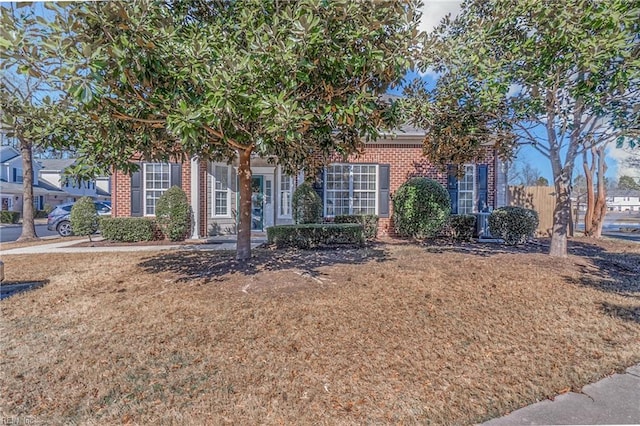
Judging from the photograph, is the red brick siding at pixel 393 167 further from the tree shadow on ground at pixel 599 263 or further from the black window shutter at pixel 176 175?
the tree shadow on ground at pixel 599 263

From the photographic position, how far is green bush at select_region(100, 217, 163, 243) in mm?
10258

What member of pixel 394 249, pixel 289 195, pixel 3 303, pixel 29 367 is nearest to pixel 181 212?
pixel 289 195

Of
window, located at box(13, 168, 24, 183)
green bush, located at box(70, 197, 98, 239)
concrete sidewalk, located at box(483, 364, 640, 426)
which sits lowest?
concrete sidewalk, located at box(483, 364, 640, 426)

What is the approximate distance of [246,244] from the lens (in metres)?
6.36

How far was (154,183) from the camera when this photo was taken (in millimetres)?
11297

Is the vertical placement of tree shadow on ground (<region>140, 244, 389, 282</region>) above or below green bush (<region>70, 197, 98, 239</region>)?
below

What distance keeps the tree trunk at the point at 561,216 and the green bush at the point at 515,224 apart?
5.88 ft

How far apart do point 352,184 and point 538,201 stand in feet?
22.5

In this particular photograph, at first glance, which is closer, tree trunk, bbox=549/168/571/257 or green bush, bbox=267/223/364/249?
tree trunk, bbox=549/168/571/257

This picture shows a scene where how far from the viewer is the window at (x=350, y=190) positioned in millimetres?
11469

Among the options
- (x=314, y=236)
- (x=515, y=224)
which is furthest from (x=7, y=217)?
(x=515, y=224)

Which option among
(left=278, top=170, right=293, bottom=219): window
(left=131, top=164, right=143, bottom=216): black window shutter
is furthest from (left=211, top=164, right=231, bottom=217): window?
(left=131, top=164, right=143, bottom=216): black window shutter

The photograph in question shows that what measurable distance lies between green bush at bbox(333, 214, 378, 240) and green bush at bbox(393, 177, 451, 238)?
110 centimetres

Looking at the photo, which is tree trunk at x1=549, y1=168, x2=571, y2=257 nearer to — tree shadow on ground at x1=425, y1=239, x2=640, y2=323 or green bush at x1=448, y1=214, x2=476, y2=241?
tree shadow on ground at x1=425, y1=239, x2=640, y2=323
